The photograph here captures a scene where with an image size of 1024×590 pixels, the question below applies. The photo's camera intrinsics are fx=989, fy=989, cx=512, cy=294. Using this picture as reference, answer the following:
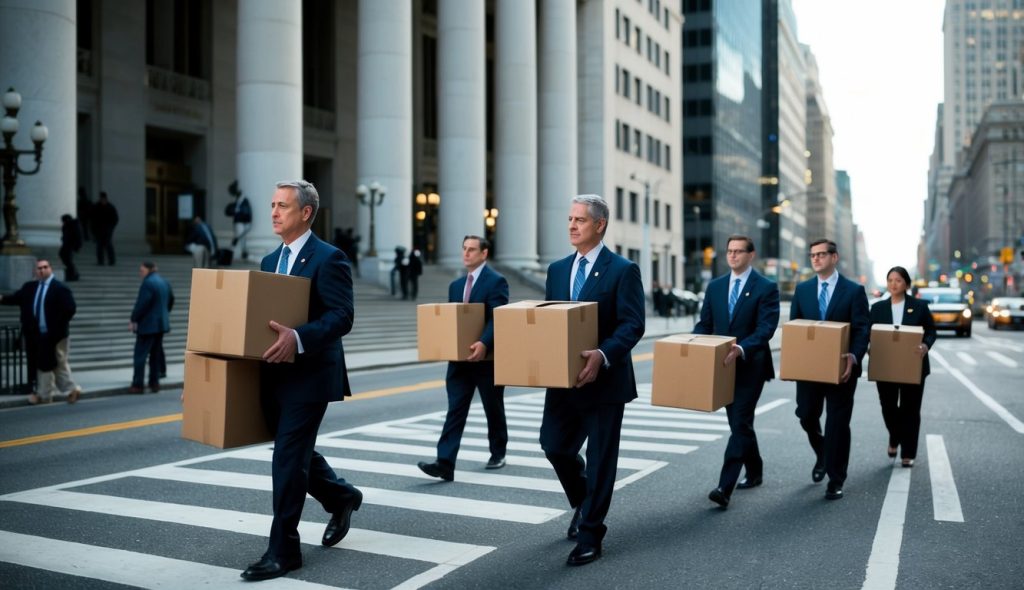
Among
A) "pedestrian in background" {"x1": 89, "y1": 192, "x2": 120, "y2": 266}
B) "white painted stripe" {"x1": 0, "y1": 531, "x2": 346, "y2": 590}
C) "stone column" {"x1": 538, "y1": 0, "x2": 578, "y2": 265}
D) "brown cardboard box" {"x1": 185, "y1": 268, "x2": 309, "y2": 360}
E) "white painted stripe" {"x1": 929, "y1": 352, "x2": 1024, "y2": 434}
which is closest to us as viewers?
"brown cardboard box" {"x1": 185, "y1": 268, "x2": 309, "y2": 360}

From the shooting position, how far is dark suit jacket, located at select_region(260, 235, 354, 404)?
18.5ft

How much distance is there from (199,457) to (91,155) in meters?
30.4

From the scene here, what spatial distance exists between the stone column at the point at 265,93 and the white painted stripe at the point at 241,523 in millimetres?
25204

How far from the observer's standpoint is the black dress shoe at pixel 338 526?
6363 mm

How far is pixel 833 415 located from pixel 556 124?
4660cm

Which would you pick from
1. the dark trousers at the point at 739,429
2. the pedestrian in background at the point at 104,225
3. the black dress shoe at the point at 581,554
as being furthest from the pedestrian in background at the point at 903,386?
the pedestrian in background at the point at 104,225

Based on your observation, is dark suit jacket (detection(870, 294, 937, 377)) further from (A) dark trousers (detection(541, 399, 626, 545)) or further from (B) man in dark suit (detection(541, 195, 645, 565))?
(A) dark trousers (detection(541, 399, 626, 545))

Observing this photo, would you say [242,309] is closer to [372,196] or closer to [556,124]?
[372,196]

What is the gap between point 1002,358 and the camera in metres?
26.8

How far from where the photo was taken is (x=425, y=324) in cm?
934

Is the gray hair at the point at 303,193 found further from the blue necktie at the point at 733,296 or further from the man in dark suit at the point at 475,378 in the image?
the blue necktie at the point at 733,296

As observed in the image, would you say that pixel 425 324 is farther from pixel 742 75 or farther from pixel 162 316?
pixel 742 75

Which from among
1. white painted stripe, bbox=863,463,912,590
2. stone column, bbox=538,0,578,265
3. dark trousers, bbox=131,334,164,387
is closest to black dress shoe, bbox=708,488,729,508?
white painted stripe, bbox=863,463,912,590

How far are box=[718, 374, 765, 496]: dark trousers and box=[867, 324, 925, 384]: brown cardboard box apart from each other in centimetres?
189
